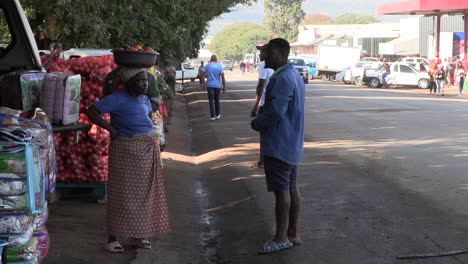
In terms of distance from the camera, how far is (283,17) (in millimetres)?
137375

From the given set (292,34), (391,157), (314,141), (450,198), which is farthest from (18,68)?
(292,34)

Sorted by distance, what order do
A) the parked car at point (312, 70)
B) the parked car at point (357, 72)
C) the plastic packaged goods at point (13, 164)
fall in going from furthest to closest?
1. the parked car at point (312, 70)
2. the parked car at point (357, 72)
3. the plastic packaged goods at point (13, 164)

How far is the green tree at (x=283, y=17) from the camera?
451ft

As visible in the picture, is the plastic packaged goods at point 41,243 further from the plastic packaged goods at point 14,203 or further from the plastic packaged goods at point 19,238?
the plastic packaged goods at point 14,203

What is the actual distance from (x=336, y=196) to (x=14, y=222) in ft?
17.6

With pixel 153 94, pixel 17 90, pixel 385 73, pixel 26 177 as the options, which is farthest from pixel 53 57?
pixel 385 73

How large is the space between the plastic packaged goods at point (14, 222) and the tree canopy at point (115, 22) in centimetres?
577

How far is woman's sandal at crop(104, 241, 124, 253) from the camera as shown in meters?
6.73

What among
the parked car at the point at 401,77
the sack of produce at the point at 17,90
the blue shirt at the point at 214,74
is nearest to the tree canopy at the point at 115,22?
the blue shirt at the point at 214,74

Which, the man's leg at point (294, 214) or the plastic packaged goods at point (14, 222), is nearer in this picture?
the plastic packaged goods at point (14, 222)

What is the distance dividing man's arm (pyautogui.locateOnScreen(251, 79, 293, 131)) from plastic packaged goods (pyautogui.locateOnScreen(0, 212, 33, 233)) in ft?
8.22

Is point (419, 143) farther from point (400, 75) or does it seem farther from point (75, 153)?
point (400, 75)

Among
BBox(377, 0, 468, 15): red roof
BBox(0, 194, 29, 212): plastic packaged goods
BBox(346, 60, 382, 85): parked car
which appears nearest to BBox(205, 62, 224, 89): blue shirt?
BBox(0, 194, 29, 212): plastic packaged goods

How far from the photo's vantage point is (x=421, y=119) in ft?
64.5
